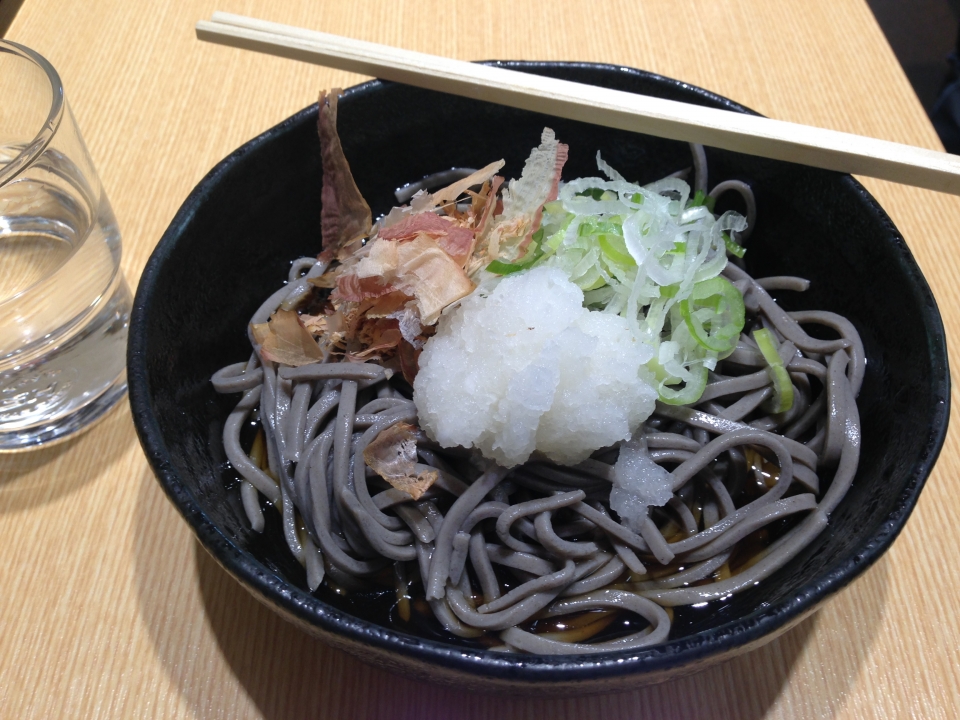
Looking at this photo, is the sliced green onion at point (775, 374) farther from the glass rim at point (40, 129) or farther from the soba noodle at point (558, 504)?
the glass rim at point (40, 129)

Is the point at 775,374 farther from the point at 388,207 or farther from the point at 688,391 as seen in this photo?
the point at 388,207

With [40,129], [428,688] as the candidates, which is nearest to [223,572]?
[428,688]

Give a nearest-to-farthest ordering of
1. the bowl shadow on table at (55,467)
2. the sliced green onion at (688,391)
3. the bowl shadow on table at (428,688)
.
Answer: the bowl shadow on table at (428,688) → the sliced green onion at (688,391) → the bowl shadow on table at (55,467)

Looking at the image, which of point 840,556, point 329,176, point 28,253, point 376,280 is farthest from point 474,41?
point 840,556

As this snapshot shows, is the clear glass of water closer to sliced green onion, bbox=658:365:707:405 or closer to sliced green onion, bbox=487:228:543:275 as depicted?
sliced green onion, bbox=487:228:543:275

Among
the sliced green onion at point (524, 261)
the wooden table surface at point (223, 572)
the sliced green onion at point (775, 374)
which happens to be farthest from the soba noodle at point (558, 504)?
the sliced green onion at point (524, 261)

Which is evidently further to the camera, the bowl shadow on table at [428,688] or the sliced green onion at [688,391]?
the sliced green onion at [688,391]

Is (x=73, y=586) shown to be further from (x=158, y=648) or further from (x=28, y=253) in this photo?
(x=28, y=253)
